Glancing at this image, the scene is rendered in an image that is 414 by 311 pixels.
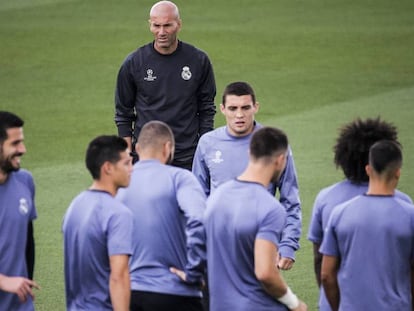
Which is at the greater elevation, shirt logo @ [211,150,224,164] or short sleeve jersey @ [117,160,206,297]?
shirt logo @ [211,150,224,164]

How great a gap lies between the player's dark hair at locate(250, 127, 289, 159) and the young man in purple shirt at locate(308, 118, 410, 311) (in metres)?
0.59

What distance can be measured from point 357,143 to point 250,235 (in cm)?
119

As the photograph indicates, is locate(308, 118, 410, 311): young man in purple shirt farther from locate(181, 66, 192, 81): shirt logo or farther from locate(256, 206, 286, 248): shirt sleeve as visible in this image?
locate(181, 66, 192, 81): shirt logo

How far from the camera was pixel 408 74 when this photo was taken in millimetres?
20109

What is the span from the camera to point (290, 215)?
27.8 feet

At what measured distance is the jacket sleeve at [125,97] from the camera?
10.0 m

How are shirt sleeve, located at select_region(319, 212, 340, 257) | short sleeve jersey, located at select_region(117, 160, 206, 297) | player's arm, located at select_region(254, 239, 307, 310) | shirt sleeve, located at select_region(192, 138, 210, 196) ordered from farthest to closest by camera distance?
shirt sleeve, located at select_region(192, 138, 210, 196)
short sleeve jersey, located at select_region(117, 160, 206, 297)
shirt sleeve, located at select_region(319, 212, 340, 257)
player's arm, located at select_region(254, 239, 307, 310)

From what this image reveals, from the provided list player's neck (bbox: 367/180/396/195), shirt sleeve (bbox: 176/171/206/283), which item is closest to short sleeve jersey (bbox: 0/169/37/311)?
shirt sleeve (bbox: 176/171/206/283)

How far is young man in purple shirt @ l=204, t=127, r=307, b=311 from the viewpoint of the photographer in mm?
6641

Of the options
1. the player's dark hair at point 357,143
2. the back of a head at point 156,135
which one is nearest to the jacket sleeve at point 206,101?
the player's dark hair at point 357,143

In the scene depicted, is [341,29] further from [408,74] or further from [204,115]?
[204,115]

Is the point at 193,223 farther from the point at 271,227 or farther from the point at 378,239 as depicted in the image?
the point at 378,239

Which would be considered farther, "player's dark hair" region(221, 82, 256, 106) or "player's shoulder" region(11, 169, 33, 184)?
"player's dark hair" region(221, 82, 256, 106)

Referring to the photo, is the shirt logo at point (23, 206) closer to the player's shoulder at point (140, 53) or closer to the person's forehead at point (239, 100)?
the person's forehead at point (239, 100)
